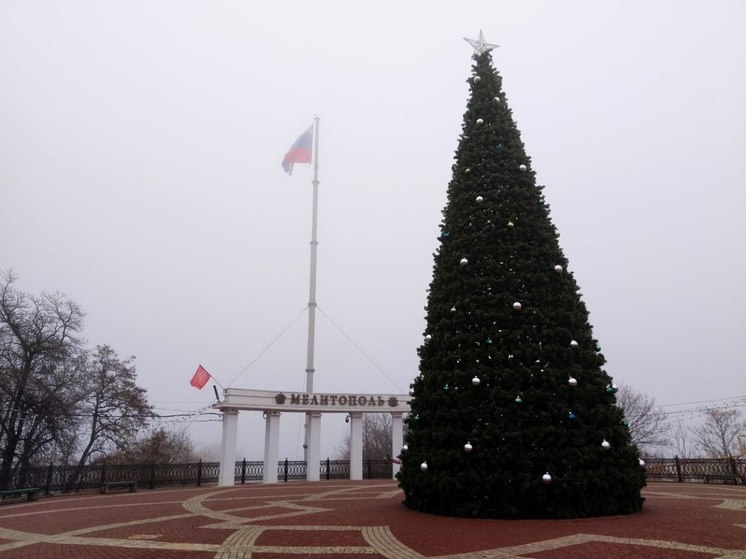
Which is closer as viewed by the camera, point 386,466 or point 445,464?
point 445,464

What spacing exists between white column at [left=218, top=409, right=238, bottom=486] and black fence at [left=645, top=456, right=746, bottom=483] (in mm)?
16477

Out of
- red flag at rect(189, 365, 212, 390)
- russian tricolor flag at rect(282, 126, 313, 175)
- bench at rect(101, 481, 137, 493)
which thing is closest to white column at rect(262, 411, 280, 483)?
red flag at rect(189, 365, 212, 390)

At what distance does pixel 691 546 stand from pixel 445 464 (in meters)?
4.21

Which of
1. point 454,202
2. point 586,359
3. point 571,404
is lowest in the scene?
point 571,404

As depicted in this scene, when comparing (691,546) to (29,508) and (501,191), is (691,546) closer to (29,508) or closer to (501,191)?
(501,191)

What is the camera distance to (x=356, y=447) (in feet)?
78.0

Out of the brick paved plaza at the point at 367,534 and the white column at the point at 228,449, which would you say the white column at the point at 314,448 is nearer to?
the white column at the point at 228,449

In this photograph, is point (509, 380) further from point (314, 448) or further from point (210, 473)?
point (210, 473)

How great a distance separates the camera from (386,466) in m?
26.8

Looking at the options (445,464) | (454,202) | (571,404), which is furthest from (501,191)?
(445,464)

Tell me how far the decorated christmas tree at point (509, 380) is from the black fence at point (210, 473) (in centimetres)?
1325

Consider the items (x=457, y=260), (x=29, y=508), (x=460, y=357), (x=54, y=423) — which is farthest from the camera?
(x=54, y=423)

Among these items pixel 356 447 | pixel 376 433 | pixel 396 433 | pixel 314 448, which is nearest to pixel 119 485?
pixel 314 448

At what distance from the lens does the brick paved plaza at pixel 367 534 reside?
645cm
